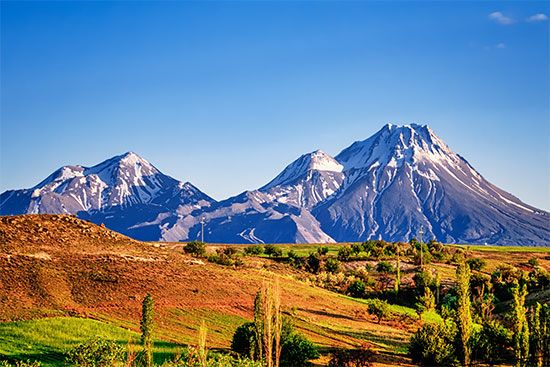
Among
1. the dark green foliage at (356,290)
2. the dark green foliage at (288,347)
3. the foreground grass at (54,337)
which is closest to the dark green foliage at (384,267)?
the dark green foliage at (356,290)

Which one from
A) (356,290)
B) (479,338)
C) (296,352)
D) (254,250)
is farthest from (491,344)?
(254,250)

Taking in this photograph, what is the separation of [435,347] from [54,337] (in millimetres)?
20122

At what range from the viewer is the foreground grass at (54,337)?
29.8 meters

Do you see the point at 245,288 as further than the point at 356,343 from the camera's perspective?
Yes

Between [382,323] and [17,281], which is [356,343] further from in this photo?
[17,281]

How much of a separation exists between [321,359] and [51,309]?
16.1m

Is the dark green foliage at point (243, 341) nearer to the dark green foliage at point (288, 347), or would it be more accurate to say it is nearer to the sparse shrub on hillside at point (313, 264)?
the dark green foliage at point (288, 347)

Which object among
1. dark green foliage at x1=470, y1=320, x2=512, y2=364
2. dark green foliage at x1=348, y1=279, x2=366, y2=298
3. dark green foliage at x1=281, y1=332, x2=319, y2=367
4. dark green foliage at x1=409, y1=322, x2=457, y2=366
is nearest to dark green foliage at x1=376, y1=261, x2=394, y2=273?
dark green foliage at x1=348, y1=279, x2=366, y2=298

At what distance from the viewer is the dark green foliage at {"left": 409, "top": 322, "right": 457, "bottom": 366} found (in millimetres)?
34281

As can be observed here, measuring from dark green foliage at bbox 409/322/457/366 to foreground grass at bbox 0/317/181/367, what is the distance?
13292mm

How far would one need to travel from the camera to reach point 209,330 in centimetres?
3791

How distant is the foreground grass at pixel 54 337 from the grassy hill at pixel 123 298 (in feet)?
0.17

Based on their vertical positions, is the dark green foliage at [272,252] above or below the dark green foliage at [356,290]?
above

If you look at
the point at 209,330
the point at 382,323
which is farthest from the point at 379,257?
the point at 209,330
